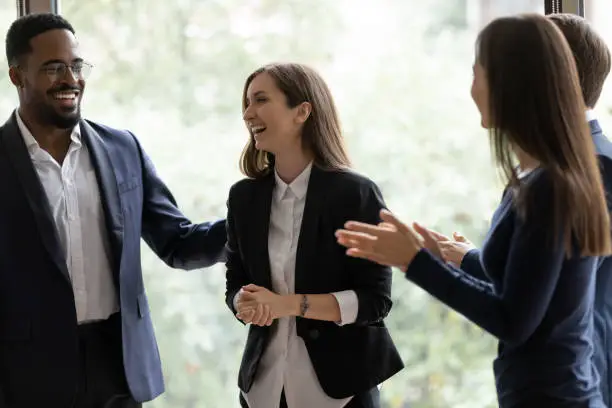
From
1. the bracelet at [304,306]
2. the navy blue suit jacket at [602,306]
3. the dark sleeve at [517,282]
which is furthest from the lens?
the bracelet at [304,306]

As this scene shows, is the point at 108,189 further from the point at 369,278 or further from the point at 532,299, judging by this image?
the point at 532,299

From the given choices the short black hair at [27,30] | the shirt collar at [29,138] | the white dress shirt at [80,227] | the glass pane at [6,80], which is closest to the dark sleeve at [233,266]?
the white dress shirt at [80,227]

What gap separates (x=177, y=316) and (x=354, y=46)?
3.56 feet

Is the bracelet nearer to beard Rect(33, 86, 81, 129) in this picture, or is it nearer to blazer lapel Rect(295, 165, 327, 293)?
blazer lapel Rect(295, 165, 327, 293)

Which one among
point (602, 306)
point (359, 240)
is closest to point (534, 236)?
point (359, 240)

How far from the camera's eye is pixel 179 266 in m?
2.58

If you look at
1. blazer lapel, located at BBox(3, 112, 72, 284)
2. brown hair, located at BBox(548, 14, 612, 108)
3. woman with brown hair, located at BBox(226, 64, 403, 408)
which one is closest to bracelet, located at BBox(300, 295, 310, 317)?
woman with brown hair, located at BBox(226, 64, 403, 408)

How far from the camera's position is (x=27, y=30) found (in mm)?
2357

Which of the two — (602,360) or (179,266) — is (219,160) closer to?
A: (179,266)

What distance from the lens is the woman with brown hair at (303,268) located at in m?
2.12

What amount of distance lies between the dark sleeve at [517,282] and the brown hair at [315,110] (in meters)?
0.61

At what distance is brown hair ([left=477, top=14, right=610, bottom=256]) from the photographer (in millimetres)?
1612

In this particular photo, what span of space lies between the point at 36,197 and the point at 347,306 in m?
0.88

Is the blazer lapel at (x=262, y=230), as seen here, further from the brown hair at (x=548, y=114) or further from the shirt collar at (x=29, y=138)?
the brown hair at (x=548, y=114)
